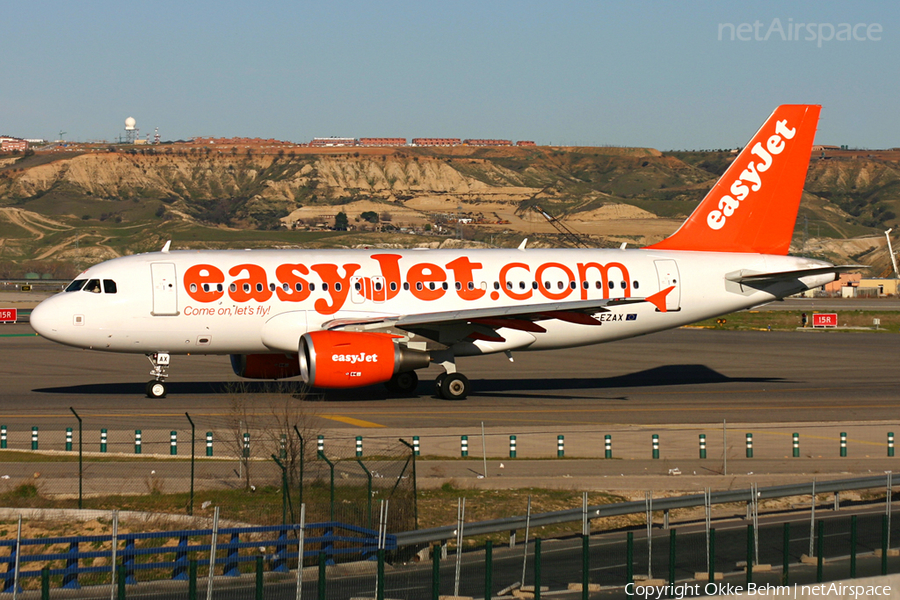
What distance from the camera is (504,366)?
5106cm

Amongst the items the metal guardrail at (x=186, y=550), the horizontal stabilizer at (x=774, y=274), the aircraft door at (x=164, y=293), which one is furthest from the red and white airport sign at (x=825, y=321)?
the metal guardrail at (x=186, y=550)

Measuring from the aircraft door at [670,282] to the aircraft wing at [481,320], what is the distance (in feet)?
13.2

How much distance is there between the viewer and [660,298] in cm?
3978

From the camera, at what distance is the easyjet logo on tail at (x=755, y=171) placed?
41.6 meters

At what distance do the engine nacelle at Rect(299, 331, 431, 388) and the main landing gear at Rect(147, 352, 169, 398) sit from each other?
229 inches

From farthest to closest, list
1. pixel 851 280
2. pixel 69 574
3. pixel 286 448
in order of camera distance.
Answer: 1. pixel 851 280
2. pixel 286 448
3. pixel 69 574

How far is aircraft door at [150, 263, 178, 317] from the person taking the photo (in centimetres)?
3603

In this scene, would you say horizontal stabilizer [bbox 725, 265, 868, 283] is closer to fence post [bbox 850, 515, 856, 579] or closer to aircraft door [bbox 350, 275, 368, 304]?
aircraft door [bbox 350, 275, 368, 304]

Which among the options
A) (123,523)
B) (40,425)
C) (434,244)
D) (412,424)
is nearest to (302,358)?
(412,424)

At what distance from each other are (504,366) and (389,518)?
1236 inches

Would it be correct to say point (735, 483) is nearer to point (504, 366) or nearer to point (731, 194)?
point (731, 194)

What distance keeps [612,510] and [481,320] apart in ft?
56.5

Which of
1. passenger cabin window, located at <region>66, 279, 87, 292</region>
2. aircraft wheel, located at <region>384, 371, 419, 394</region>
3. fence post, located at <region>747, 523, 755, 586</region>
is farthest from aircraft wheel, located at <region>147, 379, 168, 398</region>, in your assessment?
fence post, located at <region>747, 523, 755, 586</region>

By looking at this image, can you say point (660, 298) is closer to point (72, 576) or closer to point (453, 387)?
point (453, 387)
